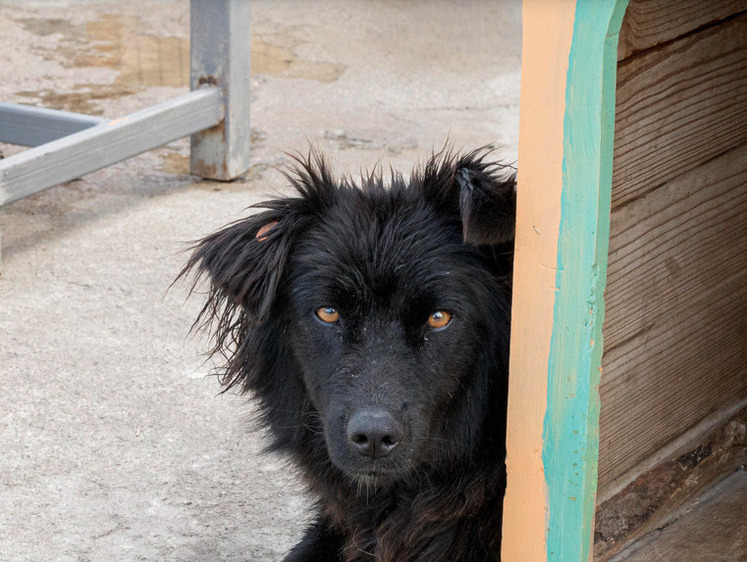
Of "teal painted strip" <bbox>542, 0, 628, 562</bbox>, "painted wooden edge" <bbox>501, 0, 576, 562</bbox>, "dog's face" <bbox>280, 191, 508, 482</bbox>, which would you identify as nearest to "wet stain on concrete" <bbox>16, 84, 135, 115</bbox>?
"dog's face" <bbox>280, 191, 508, 482</bbox>

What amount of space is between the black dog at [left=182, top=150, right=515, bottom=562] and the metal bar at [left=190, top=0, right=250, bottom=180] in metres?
2.78

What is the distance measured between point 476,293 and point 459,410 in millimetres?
293

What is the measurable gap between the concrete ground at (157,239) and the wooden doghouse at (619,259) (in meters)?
0.96

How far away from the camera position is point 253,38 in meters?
7.82

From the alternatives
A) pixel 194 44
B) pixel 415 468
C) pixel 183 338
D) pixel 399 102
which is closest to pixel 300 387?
pixel 415 468

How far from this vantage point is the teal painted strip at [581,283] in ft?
6.01

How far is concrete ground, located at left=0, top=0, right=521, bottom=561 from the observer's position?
117 inches

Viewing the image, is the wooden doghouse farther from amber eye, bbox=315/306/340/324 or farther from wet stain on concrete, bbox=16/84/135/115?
wet stain on concrete, bbox=16/84/135/115

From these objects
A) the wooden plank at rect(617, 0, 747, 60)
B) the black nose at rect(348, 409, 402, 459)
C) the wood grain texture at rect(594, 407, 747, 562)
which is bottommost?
the wood grain texture at rect(594, 407, 747, 562)

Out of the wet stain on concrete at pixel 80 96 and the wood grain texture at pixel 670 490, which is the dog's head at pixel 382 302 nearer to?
the wood grain texture at pixel 670 490

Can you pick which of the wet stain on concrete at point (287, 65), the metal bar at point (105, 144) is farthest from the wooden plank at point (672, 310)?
the wet stain on concrete at point (287, 65)

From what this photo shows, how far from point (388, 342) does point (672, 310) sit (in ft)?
2.20

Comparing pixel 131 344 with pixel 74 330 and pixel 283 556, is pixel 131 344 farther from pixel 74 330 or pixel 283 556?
pixel 283 556

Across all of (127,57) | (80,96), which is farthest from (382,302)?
(127,57)
